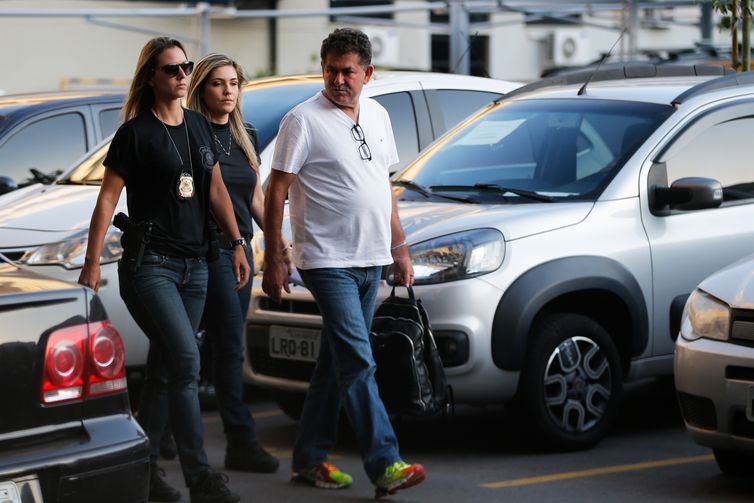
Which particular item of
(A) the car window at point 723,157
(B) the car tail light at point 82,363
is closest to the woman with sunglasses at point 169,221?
(B) the car tail light at point 82,363

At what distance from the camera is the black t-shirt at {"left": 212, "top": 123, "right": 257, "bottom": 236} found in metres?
6.32

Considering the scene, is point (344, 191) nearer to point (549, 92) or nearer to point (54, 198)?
point (549, 92)

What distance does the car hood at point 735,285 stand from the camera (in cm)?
550

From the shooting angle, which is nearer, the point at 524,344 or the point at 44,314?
the point at 44,314

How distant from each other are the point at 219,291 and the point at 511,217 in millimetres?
1344

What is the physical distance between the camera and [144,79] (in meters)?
5.65

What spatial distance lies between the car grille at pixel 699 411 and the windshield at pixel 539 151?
1.32 meters

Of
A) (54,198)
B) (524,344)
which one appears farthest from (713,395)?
(54,198)

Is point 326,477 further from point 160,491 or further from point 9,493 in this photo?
point 9,493

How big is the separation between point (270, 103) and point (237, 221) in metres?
2.08

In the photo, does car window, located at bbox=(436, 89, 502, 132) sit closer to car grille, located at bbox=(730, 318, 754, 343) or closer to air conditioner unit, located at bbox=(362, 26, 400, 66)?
car grille, located at bbox=(730, 318, 754, 343)

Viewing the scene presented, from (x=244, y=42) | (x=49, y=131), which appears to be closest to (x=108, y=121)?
(x=49, y=131)

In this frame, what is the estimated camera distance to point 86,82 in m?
23.3

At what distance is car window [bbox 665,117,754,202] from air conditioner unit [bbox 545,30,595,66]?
99.1 ft
